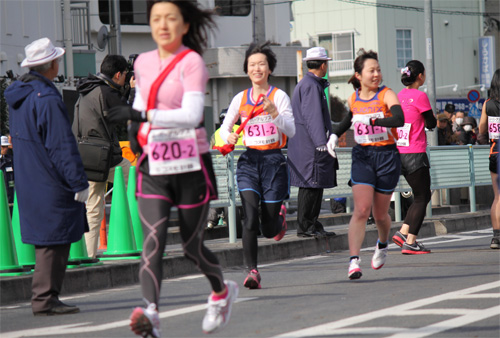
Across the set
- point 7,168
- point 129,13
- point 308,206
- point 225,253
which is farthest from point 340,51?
point 225,253

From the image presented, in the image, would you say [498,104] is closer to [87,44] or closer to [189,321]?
[189,321]

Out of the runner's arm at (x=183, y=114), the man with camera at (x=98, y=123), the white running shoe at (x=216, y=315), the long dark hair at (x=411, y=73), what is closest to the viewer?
the runner's arm at (x=183, y=114)

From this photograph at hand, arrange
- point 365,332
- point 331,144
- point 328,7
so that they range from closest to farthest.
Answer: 1. point 365,332
2. point 331,144
3. point 328,7

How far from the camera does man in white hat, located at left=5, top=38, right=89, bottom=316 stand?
7688 millimetres

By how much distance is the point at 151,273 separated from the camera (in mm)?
5863

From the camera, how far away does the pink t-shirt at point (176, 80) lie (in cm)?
596

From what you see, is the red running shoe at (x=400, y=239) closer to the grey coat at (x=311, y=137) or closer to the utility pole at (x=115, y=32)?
the grey coat at (x=311, y=137)

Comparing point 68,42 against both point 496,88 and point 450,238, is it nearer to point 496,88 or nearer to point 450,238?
point 450,238

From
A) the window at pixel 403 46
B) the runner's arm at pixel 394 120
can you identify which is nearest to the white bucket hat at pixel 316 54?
the runner's arm at pixel 394 120

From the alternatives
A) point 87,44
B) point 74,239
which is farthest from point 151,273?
point 87,44

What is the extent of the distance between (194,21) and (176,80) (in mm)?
452

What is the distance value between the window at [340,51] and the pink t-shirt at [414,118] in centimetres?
4257

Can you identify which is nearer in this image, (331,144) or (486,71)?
(331,144)

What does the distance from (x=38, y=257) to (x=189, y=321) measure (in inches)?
55.8
